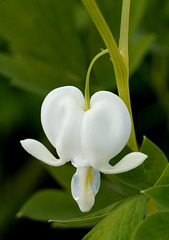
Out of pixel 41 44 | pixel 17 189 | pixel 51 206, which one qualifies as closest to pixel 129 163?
pixel 51 206

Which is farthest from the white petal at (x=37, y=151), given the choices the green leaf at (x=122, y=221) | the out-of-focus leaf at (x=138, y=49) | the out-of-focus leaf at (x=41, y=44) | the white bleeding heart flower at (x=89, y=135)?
the out-of-focus leaf at (x=138, y=49)

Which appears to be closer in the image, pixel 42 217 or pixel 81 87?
pixel 42 217

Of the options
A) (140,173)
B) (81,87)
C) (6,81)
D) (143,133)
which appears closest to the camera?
(140,173)

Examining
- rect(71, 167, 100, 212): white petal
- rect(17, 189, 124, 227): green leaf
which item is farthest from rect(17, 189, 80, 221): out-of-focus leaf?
rect(71, 167, 100, 212): white petal

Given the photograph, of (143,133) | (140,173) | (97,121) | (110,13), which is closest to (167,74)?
(143,133)

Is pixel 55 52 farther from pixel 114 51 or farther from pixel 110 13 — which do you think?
pixel 114 51

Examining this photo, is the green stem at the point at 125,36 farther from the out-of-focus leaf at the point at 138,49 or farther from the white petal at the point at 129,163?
the out-of-focus leaf at the point at 138,49
